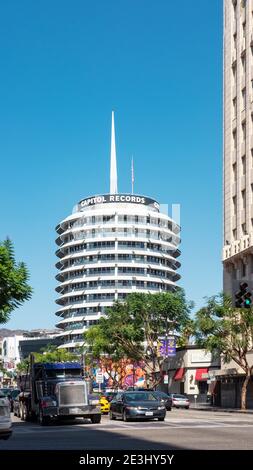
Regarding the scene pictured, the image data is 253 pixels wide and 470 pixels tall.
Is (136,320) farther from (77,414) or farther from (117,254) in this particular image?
(117,254)

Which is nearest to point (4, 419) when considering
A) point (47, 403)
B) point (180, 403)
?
point (47, 403)

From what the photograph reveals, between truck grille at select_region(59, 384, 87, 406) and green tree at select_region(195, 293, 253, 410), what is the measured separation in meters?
29.8

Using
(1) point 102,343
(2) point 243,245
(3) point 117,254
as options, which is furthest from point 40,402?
(3) point 117,254

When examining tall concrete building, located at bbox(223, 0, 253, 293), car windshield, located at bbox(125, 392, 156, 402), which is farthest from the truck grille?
tall concrete building, located at bbox(223, 0, 253, 293)

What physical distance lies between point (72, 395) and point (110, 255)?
491 ft

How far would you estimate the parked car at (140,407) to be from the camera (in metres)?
38.8

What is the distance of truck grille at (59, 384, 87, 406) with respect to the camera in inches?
1551

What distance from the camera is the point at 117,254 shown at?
619 feet

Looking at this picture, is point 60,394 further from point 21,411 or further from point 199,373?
point 199,373

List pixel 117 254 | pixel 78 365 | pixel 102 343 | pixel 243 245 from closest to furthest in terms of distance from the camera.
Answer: pixel 78 365
pixel 243 245
pixel 102 343
pixel 117 254

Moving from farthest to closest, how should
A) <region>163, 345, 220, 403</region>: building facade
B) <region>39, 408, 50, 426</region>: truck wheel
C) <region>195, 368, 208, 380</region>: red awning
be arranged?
<region>163, 345, 220, 403</region>: building facade → <region>195, 368, 208, 380</region>: red awning → <region>39, 408, 50, 426</region>: truck wheel

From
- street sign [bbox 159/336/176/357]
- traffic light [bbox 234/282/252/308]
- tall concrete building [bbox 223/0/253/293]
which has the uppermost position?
tall concrete building [bbox 223/0/253/293]

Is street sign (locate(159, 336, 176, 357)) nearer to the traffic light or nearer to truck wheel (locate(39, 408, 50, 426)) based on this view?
truck wheel (locate(39, 408, 50, 426))
